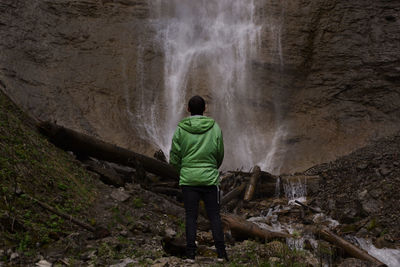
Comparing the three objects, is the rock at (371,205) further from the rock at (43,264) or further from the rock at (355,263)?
the rock at (43,264)

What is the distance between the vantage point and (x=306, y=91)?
683 inches

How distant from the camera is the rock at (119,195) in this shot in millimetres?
6535

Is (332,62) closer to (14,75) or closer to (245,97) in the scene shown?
(245,97)

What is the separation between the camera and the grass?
168 inches

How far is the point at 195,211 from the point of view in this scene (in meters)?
4.37

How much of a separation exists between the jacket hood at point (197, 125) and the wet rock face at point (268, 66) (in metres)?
10.6

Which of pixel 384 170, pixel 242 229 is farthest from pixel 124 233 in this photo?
pixel 384 170

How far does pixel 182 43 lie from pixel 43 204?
14.1 m

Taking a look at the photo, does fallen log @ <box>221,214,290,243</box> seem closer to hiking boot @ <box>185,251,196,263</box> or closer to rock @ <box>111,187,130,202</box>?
rock @ <box>111,187,130,202</box>

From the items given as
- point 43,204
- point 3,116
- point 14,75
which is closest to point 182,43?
point 14,75

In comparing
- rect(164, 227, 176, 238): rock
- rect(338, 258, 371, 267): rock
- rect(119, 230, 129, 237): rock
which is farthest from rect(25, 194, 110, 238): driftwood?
rect(338, 258, 371, 267): rock

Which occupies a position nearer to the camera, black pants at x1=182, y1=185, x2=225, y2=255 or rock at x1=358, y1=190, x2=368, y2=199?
black pants at x1=182, y1=185, x2=225, y2=255

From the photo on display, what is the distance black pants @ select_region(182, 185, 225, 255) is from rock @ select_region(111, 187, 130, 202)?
2.46 metres

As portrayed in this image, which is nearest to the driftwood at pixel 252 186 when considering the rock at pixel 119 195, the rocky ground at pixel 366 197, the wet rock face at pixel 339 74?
the rocky ground at pixel 366 197
